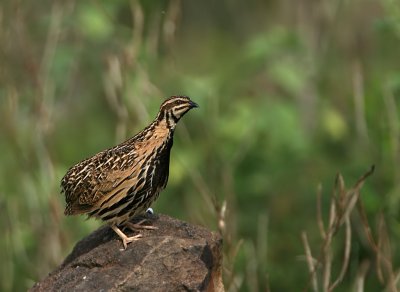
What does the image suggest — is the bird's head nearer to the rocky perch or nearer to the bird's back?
the bird's back

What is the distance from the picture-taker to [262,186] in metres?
14.8

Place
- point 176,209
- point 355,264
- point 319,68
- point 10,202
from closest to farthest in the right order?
point 355,264, point 10,202, point 176,209, point 319,68

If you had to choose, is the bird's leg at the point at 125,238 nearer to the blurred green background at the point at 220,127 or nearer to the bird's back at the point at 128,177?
the bird's back at the point at 128,177

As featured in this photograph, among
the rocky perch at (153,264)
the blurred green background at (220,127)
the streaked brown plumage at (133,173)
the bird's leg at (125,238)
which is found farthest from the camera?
the blurred green background at (220,127)

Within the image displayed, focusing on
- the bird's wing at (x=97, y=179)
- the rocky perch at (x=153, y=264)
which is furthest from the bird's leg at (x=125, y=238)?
the bird's wing at (x=97, y=179)

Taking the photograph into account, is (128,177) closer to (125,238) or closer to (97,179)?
(97,179)

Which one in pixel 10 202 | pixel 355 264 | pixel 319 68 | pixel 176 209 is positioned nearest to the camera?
pixel 355 264

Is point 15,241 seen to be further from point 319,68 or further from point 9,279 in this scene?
point 319,68

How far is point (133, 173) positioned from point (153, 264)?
85 centimetres

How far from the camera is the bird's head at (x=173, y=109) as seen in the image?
842cm

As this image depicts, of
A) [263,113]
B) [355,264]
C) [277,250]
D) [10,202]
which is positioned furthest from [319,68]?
[10,202]

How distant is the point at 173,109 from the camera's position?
8.42 metres

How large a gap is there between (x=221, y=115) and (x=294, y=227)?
5.72 ft

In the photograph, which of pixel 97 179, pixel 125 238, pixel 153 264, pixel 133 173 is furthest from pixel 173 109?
pixel 153 264
